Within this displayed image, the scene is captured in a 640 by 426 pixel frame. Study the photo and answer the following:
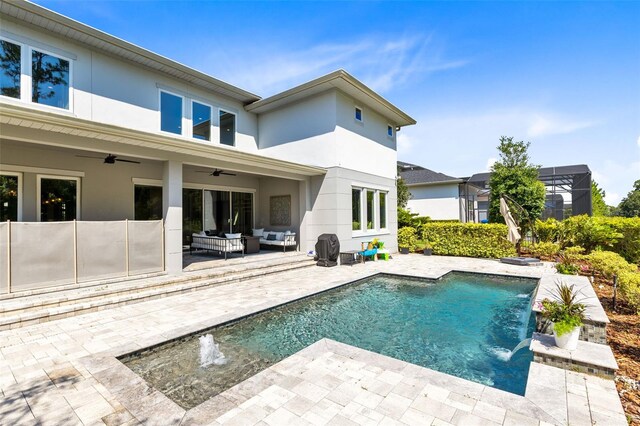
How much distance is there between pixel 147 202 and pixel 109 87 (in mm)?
3904

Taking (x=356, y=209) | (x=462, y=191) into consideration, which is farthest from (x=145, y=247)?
(x=462, y=191)

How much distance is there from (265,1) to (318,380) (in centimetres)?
1079

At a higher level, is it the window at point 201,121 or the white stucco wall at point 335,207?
the window at point 201,121

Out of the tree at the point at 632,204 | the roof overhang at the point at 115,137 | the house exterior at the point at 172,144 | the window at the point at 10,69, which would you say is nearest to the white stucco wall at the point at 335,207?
the house exterior at the point at 172,144

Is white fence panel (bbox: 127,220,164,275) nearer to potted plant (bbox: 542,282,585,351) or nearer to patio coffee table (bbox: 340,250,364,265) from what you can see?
patio coffee table (bbox: 340,250,364,265)

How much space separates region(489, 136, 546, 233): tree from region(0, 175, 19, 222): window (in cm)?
1825

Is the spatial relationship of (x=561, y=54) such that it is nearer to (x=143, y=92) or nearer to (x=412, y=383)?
(x=412, y=383)

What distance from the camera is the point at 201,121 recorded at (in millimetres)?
12344

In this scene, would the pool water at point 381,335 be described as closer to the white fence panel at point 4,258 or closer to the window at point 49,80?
the white fence panel at point 4,258

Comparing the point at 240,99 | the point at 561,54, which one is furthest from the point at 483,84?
the point at 240,99

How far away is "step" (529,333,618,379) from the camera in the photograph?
3436mm

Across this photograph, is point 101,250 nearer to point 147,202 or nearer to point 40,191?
point 40,191

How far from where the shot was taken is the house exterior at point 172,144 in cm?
796

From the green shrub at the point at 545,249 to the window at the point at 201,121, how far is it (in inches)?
571
